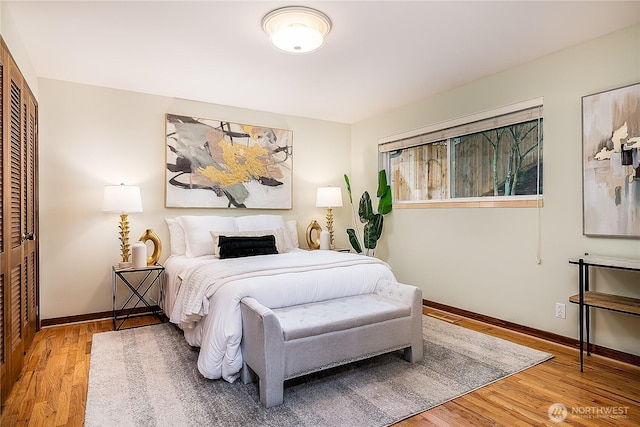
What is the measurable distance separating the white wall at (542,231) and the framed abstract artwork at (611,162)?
0.07m

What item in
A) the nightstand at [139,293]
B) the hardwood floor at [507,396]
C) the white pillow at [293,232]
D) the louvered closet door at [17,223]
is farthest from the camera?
the white pillow at [293,232]

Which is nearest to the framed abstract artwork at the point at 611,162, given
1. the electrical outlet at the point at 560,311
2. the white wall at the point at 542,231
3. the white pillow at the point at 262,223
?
the white wall at the point at 542,231

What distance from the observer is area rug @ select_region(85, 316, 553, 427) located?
1.98 metres

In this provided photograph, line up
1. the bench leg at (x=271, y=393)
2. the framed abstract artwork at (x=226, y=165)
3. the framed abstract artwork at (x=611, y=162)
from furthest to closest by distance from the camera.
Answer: the framed abstract artwork at (x=226, y=165)
the framed abstract artwork at (x=611, y=162)
the bench leg at (x=271, y=393)

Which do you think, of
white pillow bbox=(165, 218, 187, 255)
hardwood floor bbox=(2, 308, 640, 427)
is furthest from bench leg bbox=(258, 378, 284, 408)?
white pillow bbox=(165, 218, 187, 255)

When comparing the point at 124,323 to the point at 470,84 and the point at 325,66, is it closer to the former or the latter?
the point at 325,66

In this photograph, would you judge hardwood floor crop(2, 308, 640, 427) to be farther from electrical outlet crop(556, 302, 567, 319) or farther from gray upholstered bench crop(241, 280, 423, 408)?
gray upholstered bench crop(241, 280, 423, 408)

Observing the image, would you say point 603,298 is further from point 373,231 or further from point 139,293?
point 139,293

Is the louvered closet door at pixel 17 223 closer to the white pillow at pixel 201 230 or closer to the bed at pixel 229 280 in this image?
the bed at pixel 229 280

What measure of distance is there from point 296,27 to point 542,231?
262 cm

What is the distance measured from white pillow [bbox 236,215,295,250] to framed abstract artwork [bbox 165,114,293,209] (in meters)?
0.33

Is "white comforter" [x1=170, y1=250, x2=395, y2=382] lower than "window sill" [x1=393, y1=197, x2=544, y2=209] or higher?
lower

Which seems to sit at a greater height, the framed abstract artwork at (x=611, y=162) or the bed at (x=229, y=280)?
the framed abstract artwork at (x=611, y=162)

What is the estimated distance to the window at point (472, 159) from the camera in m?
3.37
